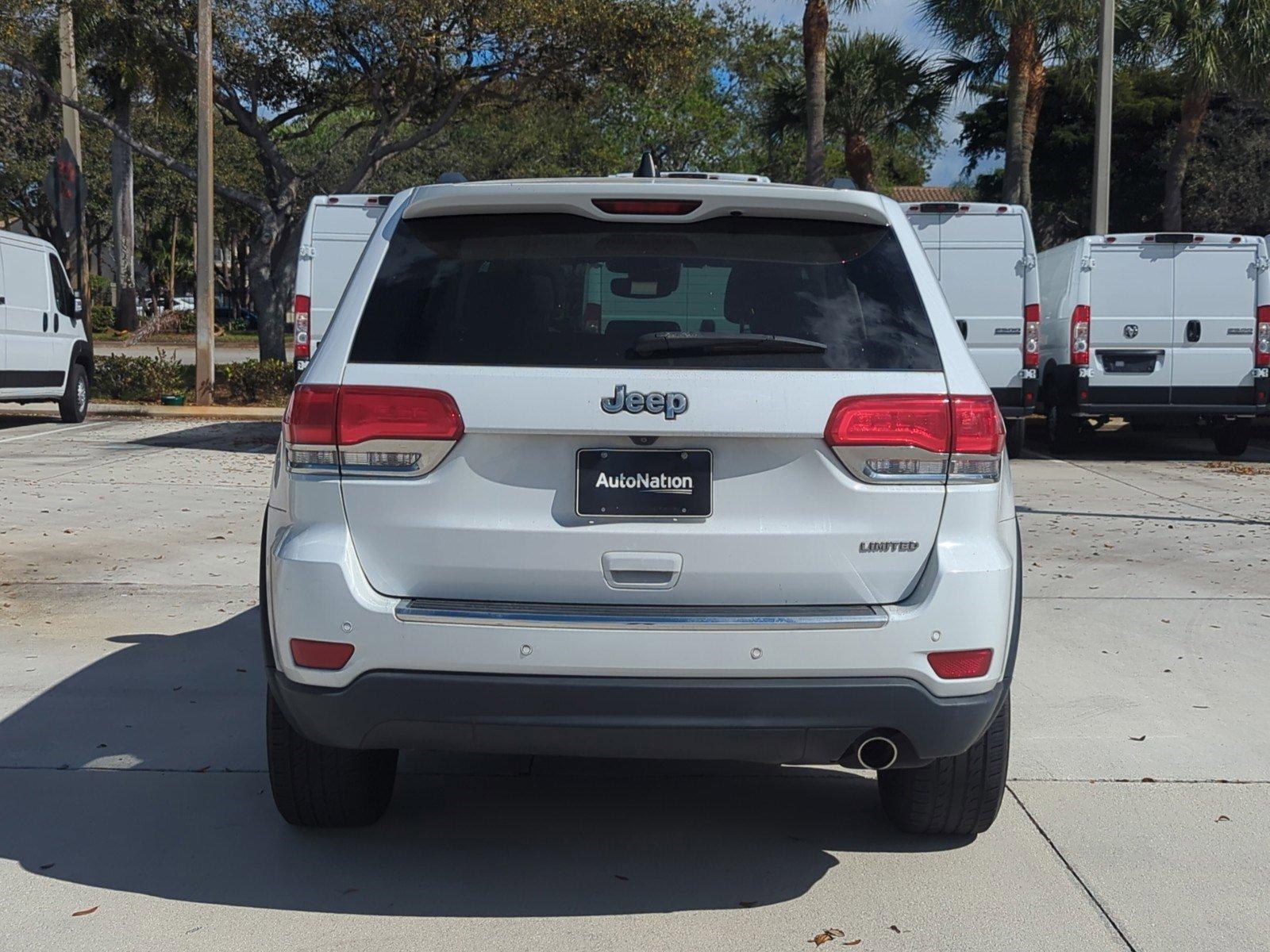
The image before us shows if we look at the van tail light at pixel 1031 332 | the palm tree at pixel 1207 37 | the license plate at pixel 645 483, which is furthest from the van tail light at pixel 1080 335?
the license plate at pixel 645 483

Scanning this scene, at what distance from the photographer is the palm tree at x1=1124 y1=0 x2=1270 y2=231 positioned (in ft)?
78.5

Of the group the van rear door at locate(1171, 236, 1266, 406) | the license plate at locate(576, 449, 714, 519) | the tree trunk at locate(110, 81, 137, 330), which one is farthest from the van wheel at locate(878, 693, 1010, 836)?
the tree trunk at locate(110, 81, 137, 330)

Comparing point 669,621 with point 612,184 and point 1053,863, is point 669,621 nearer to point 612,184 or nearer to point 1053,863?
point 612,184

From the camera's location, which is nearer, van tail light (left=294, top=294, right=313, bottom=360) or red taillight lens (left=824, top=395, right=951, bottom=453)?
red taillight lens (left=824, top=395, right=951, bottom=453)

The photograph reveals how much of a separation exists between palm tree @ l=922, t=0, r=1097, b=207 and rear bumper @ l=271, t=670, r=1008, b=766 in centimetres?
2114

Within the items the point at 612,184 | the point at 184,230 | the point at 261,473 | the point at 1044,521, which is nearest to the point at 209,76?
the point at 261,473

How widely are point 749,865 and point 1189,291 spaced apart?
43.3ft

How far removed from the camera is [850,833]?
4.40m

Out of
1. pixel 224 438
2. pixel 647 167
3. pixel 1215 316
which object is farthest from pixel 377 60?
pixel 647 167

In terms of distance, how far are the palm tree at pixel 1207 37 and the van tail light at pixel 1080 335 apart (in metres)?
10.4

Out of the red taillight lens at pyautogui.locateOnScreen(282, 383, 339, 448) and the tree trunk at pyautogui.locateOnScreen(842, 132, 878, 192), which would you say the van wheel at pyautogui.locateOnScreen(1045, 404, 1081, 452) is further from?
the red taillight lens at pyautogui.locateOnScreen(282, 383, 339, 448)

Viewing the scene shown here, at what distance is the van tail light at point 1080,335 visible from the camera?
15.7 m

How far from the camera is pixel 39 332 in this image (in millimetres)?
17312

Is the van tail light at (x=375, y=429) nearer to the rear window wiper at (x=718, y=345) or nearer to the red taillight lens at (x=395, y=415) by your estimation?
the red taillight lens at (x=395, y=415)
